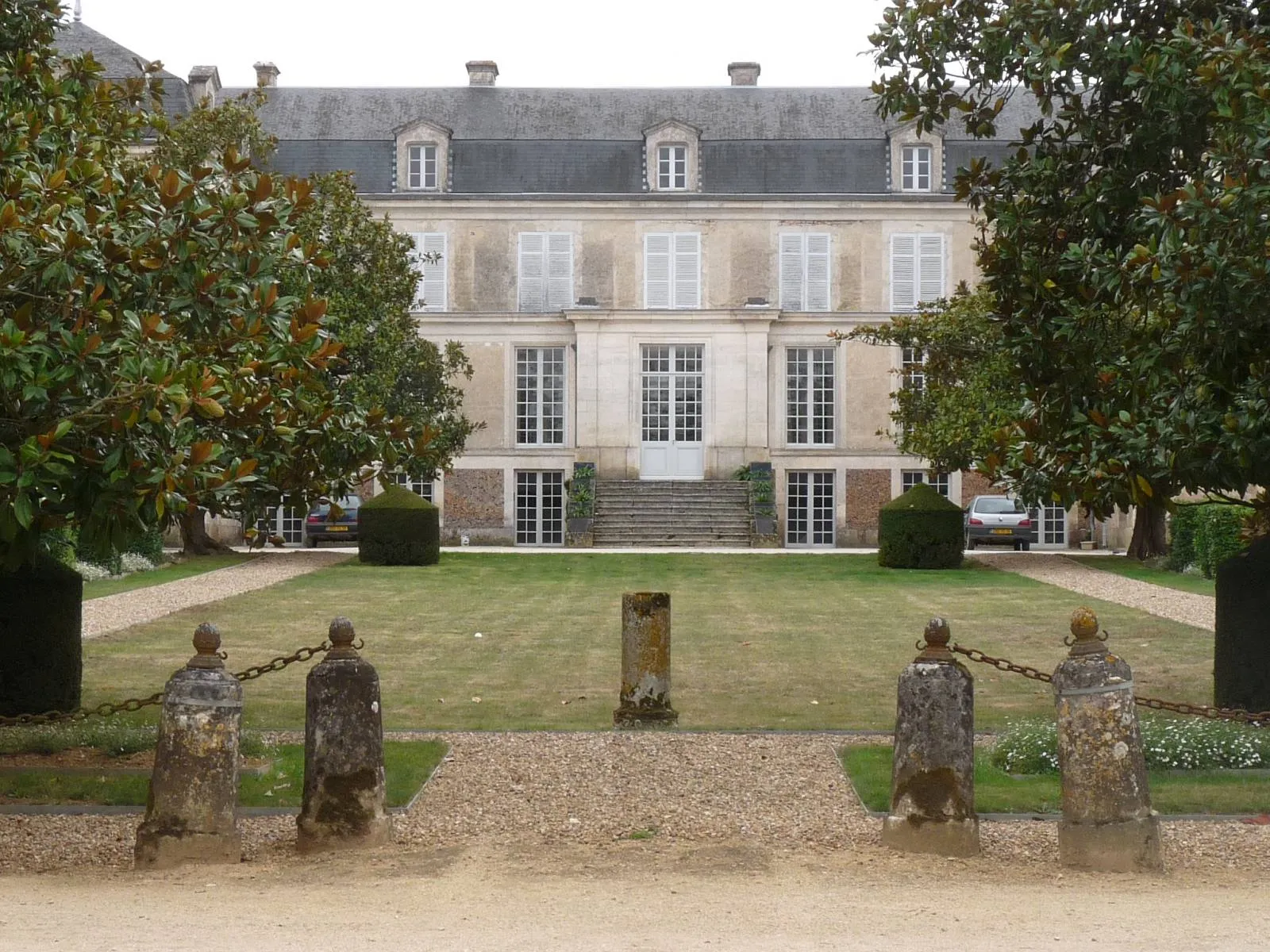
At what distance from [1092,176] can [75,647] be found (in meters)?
6.60

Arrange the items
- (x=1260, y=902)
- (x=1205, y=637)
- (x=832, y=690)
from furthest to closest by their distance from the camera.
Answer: (x=1205, y=637), (x=832, y=690), (x=1260, y=902)

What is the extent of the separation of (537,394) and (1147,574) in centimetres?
1377

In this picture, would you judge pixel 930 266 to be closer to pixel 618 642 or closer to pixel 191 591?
pixel 191 591

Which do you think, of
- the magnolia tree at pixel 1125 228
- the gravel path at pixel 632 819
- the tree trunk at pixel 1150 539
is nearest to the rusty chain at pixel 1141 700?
the gravel path at pixel 632 819

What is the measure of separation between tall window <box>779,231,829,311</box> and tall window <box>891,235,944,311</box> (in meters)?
1.35

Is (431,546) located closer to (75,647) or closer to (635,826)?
(75,647)

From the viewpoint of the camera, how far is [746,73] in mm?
34594

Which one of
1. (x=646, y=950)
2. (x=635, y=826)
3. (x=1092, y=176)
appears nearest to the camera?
(x=646, y=950)

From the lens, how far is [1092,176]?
9.70m

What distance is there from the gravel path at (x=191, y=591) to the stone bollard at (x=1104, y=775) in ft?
32.6

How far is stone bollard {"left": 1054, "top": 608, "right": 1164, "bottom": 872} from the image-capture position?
19.6 ft

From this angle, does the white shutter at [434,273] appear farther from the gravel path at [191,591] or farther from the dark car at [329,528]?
the gravel path at [191,591]

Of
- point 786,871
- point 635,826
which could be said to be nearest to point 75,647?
point 635,826

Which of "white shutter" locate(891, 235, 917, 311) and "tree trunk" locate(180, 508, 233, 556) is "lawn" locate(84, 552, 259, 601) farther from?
"white shutter" locate(891, 235, 917, 311)
